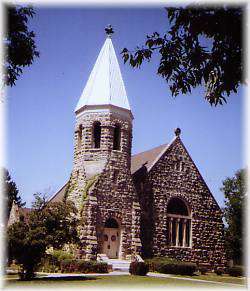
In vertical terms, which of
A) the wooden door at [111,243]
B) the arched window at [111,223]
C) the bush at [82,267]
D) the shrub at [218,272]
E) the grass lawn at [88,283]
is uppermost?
the arched window at [111,223]

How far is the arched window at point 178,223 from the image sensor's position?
38.6 m

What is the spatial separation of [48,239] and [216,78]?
657 inches

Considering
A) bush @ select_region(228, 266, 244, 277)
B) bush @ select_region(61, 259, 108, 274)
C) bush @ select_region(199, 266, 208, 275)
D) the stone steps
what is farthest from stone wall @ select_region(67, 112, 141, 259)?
bush @ select_region(228, 266, 244, 277)

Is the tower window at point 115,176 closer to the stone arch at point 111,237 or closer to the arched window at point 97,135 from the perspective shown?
the arched window at point 97,135

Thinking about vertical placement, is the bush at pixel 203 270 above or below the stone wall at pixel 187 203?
below

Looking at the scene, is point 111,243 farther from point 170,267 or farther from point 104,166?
point 104,166

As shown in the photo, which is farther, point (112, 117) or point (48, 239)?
point (112, 117)

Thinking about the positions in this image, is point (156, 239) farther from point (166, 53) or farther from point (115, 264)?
point (166, 53)

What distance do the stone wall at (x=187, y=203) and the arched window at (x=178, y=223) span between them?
47 centimetres

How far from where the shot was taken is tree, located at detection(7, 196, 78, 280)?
23516 mm

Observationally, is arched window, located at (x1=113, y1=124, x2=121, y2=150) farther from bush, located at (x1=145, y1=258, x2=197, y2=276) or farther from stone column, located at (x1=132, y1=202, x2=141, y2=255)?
bush, located at (x1=145, y1=258, x2=197, y2=276)

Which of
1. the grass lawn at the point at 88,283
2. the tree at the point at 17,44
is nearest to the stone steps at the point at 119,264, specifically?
the grass lawn at the point at 88,283

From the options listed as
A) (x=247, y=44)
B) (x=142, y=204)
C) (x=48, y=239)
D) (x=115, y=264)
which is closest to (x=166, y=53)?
(x=247, y=44)

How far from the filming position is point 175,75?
1052 cm
